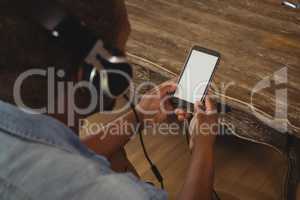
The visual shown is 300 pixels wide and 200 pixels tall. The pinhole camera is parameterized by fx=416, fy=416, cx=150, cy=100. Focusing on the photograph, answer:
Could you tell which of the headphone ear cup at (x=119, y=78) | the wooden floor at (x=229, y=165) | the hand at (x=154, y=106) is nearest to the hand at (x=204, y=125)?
the hand at (x=154, y=106)

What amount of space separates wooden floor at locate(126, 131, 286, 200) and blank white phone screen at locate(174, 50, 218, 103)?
1.85ft

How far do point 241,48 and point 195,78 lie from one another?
0.64 feet

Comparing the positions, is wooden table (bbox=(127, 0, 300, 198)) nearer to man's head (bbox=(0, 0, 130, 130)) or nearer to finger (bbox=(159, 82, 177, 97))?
finger (bbox=(159, 82, 177, 97))

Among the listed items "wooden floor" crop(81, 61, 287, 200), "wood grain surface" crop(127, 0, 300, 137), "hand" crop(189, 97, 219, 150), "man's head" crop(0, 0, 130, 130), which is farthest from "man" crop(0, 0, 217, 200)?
"wooden floor" crop(81, 61, 287, 200)

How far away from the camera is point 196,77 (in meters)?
1.02

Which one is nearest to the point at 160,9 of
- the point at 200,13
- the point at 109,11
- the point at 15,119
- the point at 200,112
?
the point at 200,13

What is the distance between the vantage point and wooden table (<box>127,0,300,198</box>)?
0.96m

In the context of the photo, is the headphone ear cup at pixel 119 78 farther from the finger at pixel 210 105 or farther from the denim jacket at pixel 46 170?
the finger at pixel 210 105

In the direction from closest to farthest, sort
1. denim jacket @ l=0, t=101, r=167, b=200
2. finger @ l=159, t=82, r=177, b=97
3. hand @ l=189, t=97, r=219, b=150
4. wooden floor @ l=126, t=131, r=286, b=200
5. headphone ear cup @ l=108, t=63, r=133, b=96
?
1. denim jacket @ l=0, t=101, r=167, b=200
2. headphone ear cup @ l=108, t=63, r=133, b=96
3. hand @ l=189, t=97, r=219, b=150
4. finger @ l=159, t=82, r=177, b=97
5. wooden floor @ l=126, t=131, r=286, b=200

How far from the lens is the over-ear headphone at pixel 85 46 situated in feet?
1.83

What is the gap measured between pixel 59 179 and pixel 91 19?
23 centimetres

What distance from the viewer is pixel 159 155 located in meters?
1.64

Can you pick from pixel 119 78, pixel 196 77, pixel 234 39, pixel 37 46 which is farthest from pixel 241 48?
pixel 37 46

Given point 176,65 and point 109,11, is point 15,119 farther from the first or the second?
point 176,65
